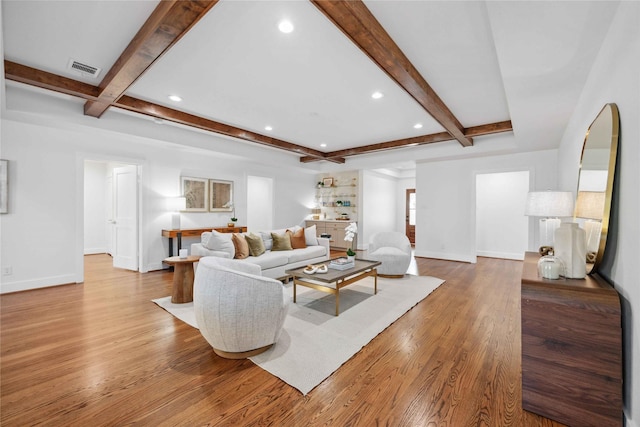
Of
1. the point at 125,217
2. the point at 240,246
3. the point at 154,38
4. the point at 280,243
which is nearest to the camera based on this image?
the point at 154,38

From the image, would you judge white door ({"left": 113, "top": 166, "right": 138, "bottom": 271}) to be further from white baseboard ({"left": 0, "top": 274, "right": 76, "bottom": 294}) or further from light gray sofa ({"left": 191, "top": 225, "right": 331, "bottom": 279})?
light gray sofa ({"left": 191, "top": 225, "right": 331, "bottom": 279})

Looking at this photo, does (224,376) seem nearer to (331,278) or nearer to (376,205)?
(331,278)

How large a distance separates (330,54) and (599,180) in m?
2.37

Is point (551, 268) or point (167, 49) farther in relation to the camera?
point (167, 49)

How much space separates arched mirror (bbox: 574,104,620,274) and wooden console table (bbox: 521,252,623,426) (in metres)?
0.30

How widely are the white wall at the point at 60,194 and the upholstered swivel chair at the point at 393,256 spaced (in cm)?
404

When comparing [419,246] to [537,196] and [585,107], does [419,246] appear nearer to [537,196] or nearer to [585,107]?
[537,196]

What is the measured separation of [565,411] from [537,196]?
2212 mm

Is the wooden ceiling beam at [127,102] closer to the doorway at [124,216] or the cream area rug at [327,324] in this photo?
the doorway at [124,216]

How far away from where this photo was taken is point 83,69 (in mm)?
2879

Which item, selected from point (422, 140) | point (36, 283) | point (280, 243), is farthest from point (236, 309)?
point (422, 140)

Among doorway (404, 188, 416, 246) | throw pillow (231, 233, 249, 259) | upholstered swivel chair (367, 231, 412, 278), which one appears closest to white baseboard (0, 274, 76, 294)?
throw pillow (231, 233, 249, 259)

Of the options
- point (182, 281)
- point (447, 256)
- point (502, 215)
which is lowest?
point (447, 256)

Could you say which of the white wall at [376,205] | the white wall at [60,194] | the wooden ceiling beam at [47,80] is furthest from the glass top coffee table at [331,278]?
the white wall at [376,205]
